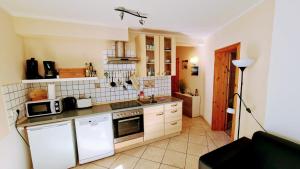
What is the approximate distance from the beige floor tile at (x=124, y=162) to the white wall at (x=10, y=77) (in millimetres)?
1274

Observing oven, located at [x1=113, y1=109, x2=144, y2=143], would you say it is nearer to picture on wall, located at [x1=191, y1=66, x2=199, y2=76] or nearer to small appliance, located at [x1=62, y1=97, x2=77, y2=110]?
small appliance, located at [x1=62, y1=97, x2=77, y2=110]

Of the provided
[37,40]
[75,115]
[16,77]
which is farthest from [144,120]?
[37,40]

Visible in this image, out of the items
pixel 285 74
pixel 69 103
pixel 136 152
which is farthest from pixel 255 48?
pixel 69 103

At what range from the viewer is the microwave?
1980 millimetres

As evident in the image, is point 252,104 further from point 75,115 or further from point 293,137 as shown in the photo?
point 75,115

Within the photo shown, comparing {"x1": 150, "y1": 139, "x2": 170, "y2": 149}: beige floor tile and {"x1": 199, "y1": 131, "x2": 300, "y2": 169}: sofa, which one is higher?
{"x1": 199, "y1": 131, "x2": 300, "y2": 169}: sofa

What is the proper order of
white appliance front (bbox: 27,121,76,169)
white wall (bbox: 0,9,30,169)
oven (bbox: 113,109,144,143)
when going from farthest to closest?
oven (bbox: 113,109,144,143) < white appliance front (bbox: 27,121,76,169) < white wall (bbox: 0,9,30,169)

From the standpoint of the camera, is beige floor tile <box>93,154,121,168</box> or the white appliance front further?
beige floor tile <box>93,154,121,168</box>

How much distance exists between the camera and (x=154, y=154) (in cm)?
239

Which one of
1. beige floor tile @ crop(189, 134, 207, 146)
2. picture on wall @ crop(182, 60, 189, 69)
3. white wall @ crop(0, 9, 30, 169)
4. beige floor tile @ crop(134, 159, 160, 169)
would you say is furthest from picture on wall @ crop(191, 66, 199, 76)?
white wall @ crop(0, 9, 30, 169)

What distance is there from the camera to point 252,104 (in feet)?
6.38

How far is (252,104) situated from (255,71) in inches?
19.3

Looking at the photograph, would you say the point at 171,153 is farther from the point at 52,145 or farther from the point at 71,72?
the point at 71,72

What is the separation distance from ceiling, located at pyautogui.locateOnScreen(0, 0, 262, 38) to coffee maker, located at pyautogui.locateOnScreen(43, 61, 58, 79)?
717mm
